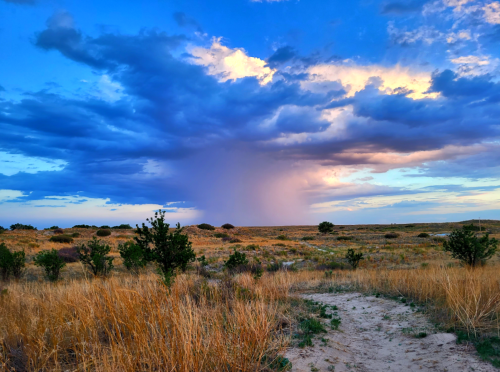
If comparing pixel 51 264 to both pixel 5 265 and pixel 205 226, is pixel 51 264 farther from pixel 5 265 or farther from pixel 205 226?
pixel 205 226

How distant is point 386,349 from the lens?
639cm

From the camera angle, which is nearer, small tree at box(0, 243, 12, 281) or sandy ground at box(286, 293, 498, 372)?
sandy ground at box(286, 293, 498, 372)

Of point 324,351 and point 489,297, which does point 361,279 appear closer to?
point 489,297

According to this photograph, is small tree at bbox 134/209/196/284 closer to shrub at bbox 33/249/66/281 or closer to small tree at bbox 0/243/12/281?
shrub at bbox 33/249/66/281

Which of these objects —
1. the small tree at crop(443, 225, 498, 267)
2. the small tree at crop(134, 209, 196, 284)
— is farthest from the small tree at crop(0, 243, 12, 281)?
the small tree at crop(443, 225, 498, 267)

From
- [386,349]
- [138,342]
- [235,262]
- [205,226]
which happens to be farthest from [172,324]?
[205,226]

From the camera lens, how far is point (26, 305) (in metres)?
7.12

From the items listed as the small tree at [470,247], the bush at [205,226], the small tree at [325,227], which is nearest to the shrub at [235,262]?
the small tree at [470,247]

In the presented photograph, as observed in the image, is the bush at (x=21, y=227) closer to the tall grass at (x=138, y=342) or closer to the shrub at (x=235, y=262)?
the shrub at (x=235, y=262)

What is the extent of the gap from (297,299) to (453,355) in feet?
16.9

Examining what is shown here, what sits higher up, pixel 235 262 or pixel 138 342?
pixel 138 342

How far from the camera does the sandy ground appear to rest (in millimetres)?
5312

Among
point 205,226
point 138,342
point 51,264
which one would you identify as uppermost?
point 138,342

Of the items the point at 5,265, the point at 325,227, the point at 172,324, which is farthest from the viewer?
the point at 325,227
